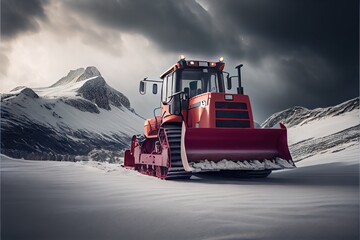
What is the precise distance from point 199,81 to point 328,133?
10.3m

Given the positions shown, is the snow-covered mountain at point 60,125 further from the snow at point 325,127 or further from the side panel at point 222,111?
the side panel at point 222,111

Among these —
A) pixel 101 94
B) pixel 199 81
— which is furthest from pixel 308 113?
pixel 101 94

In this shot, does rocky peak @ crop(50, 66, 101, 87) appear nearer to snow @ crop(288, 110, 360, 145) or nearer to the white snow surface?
the white snow surface

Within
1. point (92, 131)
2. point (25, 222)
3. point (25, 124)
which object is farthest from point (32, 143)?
point (25, 222)

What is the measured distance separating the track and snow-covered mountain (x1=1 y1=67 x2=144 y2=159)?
22.2 meters

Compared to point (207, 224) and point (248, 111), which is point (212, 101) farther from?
point (207, 224)

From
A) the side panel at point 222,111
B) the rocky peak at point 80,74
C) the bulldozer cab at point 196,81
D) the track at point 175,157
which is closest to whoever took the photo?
the track at point 175,157

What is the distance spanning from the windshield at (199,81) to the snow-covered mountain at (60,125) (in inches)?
852

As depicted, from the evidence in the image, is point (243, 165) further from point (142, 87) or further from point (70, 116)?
point (70, 116)

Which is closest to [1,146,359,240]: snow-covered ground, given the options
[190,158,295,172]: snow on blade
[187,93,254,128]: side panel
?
[190,158,295,172]: snow on blade

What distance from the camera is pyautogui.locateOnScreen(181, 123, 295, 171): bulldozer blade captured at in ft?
22.4

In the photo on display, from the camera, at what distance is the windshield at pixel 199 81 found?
28.5 ft

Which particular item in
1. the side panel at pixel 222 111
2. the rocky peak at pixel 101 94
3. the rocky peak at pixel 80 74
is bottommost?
the side panel at pixel 222 111

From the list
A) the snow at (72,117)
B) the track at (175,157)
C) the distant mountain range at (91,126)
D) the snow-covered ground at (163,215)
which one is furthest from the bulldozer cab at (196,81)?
the snow at (72,117)
